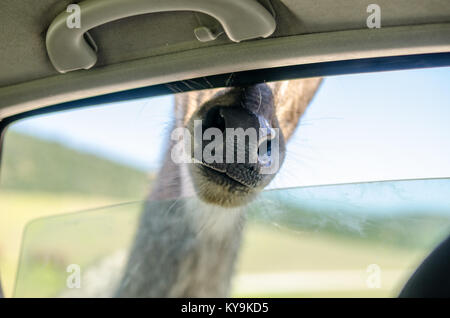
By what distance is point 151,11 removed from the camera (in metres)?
1.35

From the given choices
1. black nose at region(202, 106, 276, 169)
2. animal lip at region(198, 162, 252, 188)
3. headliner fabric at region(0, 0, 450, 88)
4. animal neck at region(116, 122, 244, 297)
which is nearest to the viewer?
headliner fabric at region(0, 0, 450, 88)

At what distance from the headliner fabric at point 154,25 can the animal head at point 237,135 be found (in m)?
0.23

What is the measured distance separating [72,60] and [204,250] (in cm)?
273

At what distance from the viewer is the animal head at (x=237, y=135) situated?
1.55 meters

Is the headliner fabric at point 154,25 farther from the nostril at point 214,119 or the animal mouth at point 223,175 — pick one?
the animal mouth at point 223,175

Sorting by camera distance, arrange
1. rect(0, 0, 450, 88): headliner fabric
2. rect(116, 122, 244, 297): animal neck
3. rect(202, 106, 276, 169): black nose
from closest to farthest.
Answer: rect(0, 0, 450, 88): headliner fabric
rect(202, 106, 276, 169): black nose
rect(116, 122, 244, 297): animal neck

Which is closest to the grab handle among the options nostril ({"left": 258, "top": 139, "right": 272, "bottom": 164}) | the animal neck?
nostril ({"left": 258, "top": 139, "right": 272, "bottom": 164})

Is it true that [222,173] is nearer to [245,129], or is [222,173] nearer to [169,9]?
[245,129]

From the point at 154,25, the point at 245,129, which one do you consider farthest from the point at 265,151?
the point at 154,25

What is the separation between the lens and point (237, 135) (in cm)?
152

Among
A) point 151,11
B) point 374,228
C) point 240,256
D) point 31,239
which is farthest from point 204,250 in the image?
point 151,11

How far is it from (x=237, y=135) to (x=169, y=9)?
426mm

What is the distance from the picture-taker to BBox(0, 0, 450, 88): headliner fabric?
1.30 m

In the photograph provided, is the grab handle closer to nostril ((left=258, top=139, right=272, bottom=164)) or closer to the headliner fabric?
the headliner fabric
